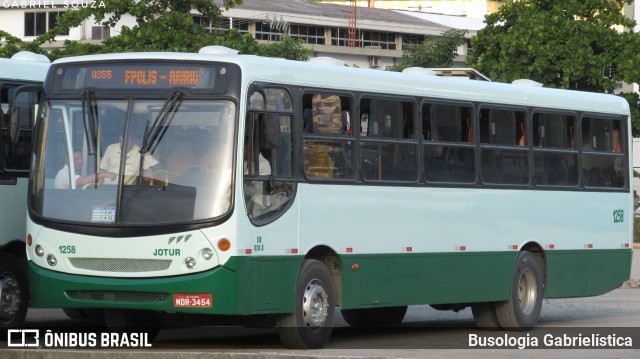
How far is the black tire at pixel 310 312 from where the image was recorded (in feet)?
52.6

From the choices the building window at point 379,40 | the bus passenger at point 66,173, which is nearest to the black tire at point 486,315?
the bus passenger at point 66,173

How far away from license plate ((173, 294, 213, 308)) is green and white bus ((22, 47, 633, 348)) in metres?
0.01

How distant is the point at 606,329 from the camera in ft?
65.6

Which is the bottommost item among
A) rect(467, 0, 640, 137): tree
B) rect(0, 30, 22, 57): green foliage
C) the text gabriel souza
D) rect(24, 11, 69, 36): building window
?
the text gabriel souza

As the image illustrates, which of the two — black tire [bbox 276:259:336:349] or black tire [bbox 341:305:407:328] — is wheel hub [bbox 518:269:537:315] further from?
black tire [bbox 276:259:336:349]

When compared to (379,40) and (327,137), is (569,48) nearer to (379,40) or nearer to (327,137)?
(327,137)

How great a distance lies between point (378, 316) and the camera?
2055 cm

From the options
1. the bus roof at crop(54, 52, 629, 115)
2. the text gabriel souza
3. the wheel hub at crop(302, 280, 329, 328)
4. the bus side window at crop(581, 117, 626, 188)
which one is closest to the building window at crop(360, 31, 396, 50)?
the bus roof at crop(54, 52, 629, 115)

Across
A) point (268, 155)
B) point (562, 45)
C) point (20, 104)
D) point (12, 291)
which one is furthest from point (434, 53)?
point (268, 155)

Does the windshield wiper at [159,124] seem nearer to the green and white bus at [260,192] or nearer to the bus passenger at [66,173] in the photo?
the green and white bus at [260,192]

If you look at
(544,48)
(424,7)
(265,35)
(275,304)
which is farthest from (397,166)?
(424,7)

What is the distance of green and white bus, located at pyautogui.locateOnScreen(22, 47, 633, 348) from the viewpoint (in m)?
15.4

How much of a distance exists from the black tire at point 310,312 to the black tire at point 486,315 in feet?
13.0

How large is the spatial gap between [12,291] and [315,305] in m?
3.36
